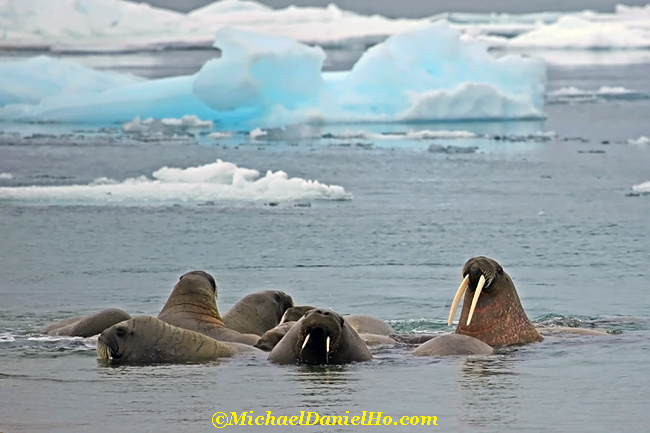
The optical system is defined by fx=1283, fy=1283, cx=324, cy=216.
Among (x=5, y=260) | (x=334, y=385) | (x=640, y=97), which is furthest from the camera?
(x=640, y=97)

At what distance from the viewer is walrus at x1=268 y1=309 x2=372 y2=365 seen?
7719mm

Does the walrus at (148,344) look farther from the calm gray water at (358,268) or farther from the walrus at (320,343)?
the walrus at (320,343)

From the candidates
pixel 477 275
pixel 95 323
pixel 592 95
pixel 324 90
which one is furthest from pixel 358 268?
pixel 592 95

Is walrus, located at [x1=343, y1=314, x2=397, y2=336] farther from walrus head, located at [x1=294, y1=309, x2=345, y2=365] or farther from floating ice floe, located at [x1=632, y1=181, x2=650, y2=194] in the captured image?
→ floating ice floe, located at [x1=632, y1=181, x2=650, y2=194]

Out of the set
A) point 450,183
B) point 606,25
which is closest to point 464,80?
point 450,183

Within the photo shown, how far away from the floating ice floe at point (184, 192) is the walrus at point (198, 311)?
31.1 feet

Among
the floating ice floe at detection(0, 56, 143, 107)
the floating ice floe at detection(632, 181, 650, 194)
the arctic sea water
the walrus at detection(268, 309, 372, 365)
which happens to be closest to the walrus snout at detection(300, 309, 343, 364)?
the walrus at detection(268, 309, 372, 365)

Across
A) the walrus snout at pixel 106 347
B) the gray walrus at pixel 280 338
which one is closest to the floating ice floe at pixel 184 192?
the gray walrus at pixel 280 338

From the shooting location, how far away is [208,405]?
22.8ft

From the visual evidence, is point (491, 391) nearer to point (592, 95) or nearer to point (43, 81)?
point (43, 81)

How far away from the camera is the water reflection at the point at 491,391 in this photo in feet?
21.6

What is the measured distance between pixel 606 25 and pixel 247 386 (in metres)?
55.9

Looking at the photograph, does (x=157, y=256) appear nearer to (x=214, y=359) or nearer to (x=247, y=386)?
(x=214, y=359)

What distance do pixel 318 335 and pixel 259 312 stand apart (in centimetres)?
183
